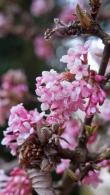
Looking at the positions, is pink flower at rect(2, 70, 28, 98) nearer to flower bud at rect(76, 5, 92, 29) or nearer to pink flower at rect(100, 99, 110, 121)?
pink flower at rect(100, 99, 110, 121)

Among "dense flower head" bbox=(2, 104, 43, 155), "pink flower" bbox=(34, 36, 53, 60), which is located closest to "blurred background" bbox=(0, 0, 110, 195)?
"pink flower" bbox=(34, 36, 53, 60)

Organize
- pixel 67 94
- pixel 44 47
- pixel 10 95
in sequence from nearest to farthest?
pixel 67 94
pixel 10 95
pixel 44 47

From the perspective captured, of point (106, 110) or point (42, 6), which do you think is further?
point (42, 6)

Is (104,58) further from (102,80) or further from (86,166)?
(86,166)

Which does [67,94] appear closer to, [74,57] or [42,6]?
[74,57]

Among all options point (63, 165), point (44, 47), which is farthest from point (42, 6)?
point (63, 165)

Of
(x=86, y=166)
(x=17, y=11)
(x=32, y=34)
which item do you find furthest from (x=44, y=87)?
(x=17, y=11)
